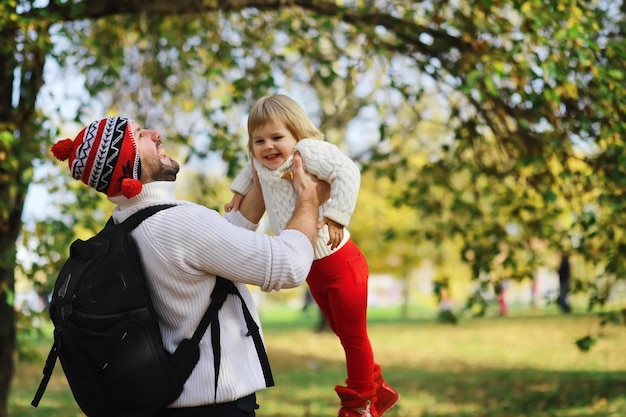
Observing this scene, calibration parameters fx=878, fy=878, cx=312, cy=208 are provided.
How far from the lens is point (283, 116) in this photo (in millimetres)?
3357

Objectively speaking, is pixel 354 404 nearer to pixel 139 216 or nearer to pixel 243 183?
pixel 243 183

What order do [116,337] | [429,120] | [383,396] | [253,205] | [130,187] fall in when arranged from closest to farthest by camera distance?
[116,337]
[130,187]
[253,205]
[383,396]
[429,120]

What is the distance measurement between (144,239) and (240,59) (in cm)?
659

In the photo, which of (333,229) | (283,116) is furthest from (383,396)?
(283,116)

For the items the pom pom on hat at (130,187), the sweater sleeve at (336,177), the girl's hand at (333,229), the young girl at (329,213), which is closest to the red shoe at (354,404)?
the young girl at (329,213)

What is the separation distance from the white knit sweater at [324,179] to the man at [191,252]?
210 mm

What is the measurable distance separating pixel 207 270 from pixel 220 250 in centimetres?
9

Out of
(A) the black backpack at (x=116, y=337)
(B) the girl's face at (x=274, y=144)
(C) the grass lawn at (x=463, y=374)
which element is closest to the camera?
(A) the black backpack at (x=116, y=337)

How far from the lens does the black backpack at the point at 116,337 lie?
2.65m

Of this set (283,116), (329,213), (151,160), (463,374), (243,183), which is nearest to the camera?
(151,160)

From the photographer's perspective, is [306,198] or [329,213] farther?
[329,213]

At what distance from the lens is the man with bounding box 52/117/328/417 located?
2686 millimetres

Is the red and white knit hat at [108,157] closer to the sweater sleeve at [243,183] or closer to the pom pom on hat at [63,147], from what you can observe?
the pom pom on hat at [63,147]

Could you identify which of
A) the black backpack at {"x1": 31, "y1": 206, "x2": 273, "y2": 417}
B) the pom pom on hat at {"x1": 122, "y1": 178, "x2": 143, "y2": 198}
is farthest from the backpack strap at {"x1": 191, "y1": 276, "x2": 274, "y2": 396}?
the pom pom on hat at {"x1": 122, "y1": 178, "x2": 143, "y2": 198}
